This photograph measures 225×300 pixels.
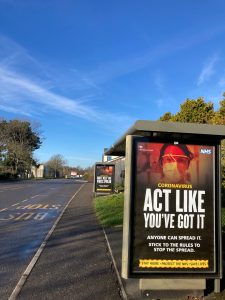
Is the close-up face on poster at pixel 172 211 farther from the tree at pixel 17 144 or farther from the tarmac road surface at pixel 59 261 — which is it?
the tree at pixel 17 144

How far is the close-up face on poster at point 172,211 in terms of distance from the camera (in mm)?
6289

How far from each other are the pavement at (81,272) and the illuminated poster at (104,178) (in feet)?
57.7

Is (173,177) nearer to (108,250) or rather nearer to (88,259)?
(88,259)

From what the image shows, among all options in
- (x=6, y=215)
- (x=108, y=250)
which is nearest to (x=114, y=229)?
(x=108, y=250)

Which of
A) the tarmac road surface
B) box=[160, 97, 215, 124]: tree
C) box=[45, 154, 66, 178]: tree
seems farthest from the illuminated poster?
box=[45, 154, 66, 178]: tree

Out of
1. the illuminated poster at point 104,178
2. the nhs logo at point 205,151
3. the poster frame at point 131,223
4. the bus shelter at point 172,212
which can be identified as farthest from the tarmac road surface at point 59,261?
the illuminated poster at point 104,178

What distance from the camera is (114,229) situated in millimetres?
13203

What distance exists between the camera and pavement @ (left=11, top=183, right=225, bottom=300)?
643cm

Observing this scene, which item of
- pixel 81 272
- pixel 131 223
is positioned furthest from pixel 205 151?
pixel 81 272

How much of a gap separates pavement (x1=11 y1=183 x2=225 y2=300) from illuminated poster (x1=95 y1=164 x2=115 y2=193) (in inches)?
693

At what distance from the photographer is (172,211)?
6359 millimetres

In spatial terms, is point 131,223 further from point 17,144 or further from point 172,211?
point 17,144

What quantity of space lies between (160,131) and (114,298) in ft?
7.66

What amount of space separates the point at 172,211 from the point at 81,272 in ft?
7.45
